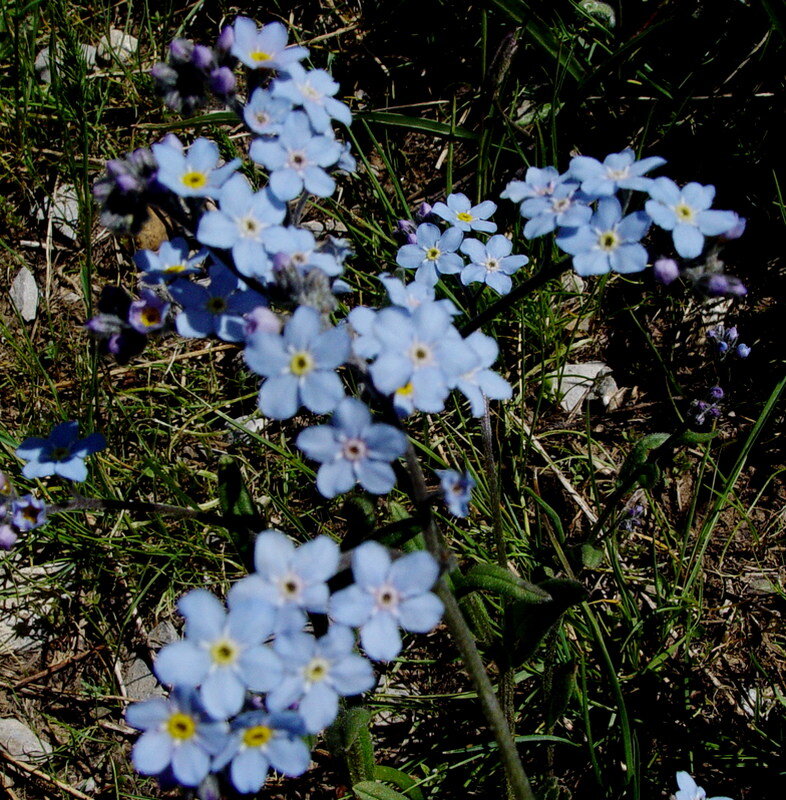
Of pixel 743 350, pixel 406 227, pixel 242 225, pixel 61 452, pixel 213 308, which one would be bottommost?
pixel 213 308

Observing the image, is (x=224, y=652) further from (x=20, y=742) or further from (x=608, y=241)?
(x=20, y=742)

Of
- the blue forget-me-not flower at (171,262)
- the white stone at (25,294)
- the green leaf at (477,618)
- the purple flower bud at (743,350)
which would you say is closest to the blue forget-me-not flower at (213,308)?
the blue forget-me-not flower at (171,262)

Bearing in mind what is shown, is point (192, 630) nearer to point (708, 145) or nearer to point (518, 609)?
point (518, 609)

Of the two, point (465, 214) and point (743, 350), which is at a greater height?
point (465, 214)

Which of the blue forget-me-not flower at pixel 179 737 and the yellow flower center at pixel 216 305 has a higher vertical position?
the yellow flower center at pixel 216 305

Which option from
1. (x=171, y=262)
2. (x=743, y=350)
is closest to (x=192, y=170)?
(x=171, y=262)

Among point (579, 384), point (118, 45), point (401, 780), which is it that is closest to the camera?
point (401, 780)

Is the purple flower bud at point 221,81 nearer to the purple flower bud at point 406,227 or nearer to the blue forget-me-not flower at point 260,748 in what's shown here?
the purple flower bud at point 406,227
